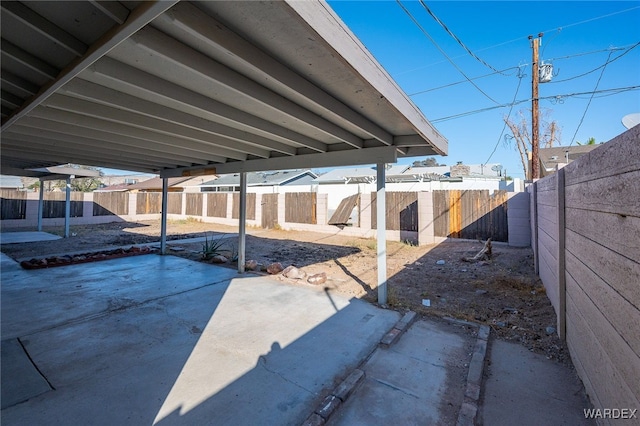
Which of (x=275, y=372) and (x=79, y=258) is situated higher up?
(x=79, y=258)

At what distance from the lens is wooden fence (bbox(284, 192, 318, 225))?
12.3m

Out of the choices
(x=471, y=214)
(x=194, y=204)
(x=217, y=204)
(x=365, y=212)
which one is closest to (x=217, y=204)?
(x=217, y=204)

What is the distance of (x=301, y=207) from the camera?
12.7 meters

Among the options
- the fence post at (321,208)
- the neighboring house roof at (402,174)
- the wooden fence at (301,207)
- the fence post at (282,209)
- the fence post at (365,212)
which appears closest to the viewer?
the fence post at (365,212)

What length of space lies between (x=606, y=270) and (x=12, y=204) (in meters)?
18.3

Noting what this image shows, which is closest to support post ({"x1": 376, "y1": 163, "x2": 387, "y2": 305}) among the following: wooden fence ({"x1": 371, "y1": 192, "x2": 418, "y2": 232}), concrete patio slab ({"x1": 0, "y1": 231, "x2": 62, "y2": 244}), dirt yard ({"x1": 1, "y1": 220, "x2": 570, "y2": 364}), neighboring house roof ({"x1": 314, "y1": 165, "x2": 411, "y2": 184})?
dirt yard ({"x1": 1, "y1": 220, "x2": 570, "y2": 364})

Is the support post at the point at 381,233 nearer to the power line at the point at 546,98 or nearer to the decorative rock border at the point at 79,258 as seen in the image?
the power line at the point at 546,98

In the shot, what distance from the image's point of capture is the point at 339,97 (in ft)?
8.32

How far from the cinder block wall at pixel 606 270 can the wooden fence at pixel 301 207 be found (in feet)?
32.7


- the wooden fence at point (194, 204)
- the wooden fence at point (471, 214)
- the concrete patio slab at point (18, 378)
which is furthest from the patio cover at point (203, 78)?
the wooden fence at point (194, 204)

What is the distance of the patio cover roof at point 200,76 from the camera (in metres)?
1.49

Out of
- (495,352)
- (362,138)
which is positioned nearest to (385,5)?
(362,138)

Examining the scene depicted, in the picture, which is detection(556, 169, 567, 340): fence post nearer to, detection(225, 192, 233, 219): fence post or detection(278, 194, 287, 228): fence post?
detection(278, 194, 287, 228): fence post

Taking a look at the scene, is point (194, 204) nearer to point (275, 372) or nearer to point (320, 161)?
point (320, 161)
